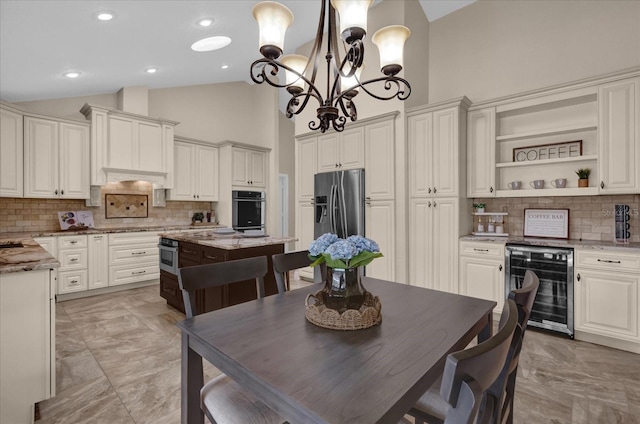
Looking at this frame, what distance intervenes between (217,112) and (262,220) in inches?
97.2

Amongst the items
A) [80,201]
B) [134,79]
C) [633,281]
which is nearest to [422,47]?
[633,281]

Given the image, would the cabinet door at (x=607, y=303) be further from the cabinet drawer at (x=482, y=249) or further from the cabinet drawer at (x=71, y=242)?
the cabinet drawer at (x=71, y=242)

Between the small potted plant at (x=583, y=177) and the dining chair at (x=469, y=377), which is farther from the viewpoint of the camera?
the small potted plant at (x=583, y=177)

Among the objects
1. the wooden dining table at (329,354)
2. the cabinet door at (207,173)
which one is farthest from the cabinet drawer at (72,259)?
the wooden dining table at (329,354)

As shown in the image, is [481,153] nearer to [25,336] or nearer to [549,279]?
[549,279]

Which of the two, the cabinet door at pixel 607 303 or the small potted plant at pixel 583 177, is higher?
the small potted plant at pixel 583 177

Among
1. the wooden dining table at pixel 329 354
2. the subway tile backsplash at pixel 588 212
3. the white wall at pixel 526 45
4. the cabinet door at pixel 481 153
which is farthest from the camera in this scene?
the cabinet door at pixel 481 153

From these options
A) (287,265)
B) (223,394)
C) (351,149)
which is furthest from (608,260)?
(223,394)

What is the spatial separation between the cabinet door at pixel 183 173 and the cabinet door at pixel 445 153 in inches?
164

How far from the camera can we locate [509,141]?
12.2 feet

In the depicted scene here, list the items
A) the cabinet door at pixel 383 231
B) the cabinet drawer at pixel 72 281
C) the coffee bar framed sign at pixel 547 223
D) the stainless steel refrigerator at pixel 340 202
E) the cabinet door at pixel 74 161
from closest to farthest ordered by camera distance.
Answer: the coffee bar framed sign at pixel 547 223
the cabinet door at pixel 383 231
the cabinet drawer at pixel 72 281
the stainless steel refrigerator at pixel 340 202
the cabinet door at pixel 74 161

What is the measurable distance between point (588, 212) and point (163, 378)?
166 inches

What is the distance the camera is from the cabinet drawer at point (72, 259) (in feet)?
13.5

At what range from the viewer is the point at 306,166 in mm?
4957
